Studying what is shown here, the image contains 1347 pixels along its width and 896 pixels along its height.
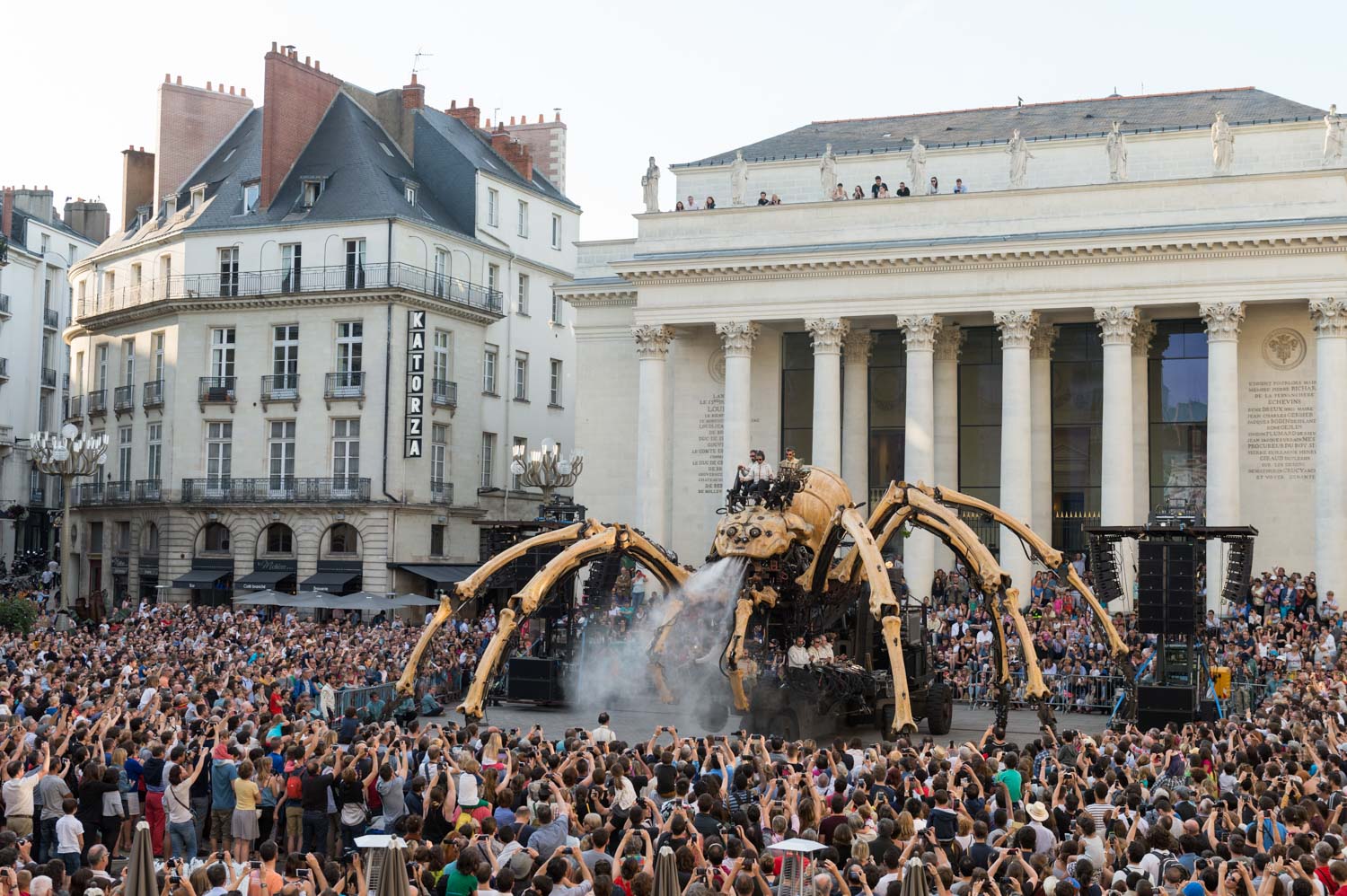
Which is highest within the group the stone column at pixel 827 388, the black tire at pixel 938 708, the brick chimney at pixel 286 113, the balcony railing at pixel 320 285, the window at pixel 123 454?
the brick chimney at pixel 286 113

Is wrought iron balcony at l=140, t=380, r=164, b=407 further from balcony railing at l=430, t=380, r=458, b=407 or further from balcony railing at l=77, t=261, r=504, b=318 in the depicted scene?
balcony railing at l=430, t=380, r=458, b=407

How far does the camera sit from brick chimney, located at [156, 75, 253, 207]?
6694 centimetres

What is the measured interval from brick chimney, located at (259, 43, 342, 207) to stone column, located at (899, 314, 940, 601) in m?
27.4

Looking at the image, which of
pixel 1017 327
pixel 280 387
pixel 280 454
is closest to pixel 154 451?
pixel 280 454

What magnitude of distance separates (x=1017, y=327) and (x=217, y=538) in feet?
105

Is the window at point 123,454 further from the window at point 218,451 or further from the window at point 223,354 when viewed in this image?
the window at point 223,354

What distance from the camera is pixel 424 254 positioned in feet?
199

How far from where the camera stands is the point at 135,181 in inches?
2736

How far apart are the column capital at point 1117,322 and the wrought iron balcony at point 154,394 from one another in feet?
120

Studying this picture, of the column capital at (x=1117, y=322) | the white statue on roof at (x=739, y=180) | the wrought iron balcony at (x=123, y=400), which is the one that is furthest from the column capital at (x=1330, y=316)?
the wrought iron balcony at (x=123, y=400)

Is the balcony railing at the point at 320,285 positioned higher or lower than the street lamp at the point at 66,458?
higher

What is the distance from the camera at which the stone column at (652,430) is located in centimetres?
5319

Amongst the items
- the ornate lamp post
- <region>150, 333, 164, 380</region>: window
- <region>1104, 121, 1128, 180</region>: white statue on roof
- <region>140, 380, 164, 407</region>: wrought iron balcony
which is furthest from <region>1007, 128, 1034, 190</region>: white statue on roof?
<region>150, 333, 164, 380</region>: window

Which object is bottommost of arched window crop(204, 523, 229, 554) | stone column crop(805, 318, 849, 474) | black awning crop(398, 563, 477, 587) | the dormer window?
black awning crop(398, 563, 477, 587)
